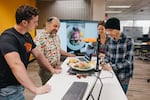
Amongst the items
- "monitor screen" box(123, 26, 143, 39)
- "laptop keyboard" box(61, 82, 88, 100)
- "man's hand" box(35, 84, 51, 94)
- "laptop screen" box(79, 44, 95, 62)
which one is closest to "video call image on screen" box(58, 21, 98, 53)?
"laptop screen" box(79, 44, 95, 62)

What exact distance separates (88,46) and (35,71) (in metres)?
4.03

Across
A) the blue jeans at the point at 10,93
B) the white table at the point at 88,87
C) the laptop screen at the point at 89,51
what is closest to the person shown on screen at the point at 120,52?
the white table at the point at 88,87

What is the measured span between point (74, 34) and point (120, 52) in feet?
4.01

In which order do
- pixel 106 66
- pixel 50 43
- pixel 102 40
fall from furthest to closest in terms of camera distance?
pixel 102 40
pixel 50 43
pixel 106 66

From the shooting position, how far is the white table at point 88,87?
1.68 m

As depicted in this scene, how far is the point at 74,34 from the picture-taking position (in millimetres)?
3527

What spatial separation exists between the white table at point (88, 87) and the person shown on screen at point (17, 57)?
9cm

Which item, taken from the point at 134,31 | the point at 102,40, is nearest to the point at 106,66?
the point at 102,40

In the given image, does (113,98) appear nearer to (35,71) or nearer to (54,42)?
(54,42)

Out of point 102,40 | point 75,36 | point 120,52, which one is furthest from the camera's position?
point 75,36

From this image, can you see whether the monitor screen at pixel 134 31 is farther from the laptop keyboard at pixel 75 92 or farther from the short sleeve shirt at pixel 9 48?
the short sleeve shirt at pixel 9 48

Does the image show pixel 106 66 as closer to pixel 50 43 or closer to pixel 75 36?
pixel 50 43

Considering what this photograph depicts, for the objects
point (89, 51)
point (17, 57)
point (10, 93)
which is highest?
point (17, 57)

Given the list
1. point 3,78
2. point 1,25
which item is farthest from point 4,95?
point 1,25
